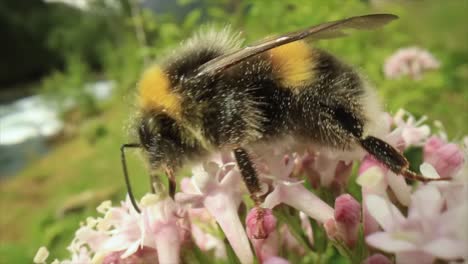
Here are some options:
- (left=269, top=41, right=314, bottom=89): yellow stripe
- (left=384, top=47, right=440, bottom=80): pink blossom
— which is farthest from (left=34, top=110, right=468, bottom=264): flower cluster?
(left=384, top=47, right=440, bottom=80): pink blossom

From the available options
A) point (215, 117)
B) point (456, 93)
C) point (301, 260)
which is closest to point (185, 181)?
point (215, 117)

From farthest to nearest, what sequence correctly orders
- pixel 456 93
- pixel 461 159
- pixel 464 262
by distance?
pixel 456 93 < pixel 461 159 < pixel 464 262

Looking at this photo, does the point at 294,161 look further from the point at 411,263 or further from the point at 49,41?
the point at 49,41

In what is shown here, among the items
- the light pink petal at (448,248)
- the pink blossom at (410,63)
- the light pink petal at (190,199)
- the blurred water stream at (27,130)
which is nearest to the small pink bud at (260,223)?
the light pink petal at (190,199)

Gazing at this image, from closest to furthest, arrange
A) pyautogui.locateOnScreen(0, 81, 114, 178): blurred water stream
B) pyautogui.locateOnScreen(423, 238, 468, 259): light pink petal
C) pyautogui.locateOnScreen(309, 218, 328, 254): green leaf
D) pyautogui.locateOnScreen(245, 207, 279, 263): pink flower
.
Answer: pyautogui.locateOnScreen(423, 238, 468, 259): light pink petal → pyautogui.locateOnScreen(245, 207, 279, 263): pink flower → pyautogui.locateOnScreen(309, 218, 328, 254): green leaf → pyautogui.locateOnScreen(0, 81, 114, 178): blurred water stream

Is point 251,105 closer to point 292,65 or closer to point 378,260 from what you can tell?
point 292,65

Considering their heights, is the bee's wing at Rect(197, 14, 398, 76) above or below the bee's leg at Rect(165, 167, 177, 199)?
above

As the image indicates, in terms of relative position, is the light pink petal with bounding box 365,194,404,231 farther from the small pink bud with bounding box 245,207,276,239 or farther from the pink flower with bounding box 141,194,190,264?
the pink flower with bounding box 141,194,190,264
